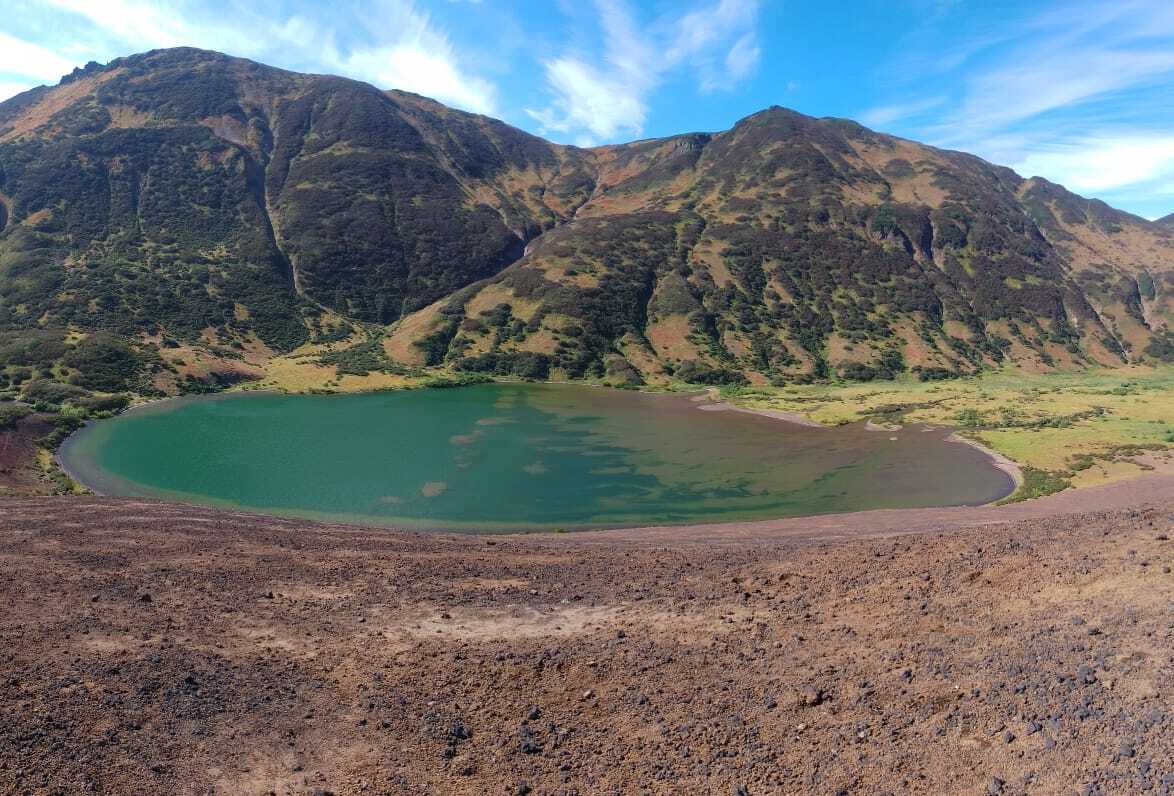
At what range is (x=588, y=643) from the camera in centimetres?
1633

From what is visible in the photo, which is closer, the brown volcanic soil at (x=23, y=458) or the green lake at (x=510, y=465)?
the brown volcanic soil at (x=23, y=458)

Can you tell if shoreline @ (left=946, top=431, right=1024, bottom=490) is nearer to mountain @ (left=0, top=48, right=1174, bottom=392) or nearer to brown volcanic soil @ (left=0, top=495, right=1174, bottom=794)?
brown volcanic soil @ (left=0, top=495, right=1174, bottom=794)

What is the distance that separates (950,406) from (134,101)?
752 ft

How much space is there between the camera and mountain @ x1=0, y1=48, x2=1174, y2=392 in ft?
370

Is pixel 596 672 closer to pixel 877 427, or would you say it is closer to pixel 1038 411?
pixel 877 427

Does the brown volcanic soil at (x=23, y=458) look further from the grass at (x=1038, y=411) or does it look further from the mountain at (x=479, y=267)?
the grass at (x=1038, y=411)

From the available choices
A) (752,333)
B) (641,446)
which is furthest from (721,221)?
(641,446)

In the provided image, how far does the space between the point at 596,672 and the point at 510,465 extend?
38.8 meters

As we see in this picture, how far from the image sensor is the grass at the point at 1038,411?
1971 inches

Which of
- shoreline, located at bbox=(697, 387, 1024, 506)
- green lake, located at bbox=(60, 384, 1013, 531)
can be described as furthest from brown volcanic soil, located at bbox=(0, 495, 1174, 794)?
shoreline, located at bbox=(697, 387, 1024, 506)

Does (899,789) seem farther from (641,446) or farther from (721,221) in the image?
(721,221)

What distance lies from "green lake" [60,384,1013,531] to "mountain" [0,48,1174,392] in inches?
1152

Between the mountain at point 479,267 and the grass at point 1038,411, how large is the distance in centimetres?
1298

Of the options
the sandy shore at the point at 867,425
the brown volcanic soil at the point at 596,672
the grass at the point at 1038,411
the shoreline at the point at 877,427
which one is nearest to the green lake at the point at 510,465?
the shoreline at the point at 877,427
